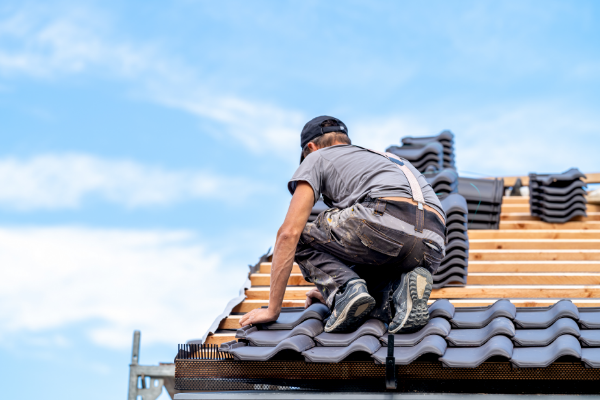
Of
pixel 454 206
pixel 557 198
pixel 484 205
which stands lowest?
pixel 454 206

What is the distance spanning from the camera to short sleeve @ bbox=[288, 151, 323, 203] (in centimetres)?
355

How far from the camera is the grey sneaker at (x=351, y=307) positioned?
133 inches

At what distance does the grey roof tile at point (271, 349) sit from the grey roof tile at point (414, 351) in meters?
0.37

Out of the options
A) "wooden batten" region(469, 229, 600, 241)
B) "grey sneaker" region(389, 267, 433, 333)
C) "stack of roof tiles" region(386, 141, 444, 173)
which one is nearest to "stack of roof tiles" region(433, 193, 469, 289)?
"wooden batten" region(469, 229, 600, 241)

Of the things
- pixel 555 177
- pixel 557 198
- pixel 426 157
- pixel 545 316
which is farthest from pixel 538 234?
pixel 545 316

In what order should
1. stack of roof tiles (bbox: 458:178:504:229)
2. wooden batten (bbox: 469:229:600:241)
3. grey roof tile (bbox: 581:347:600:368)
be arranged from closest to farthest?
grey roof tile (bbox: 581:347:600:368) < wooden batten (bbox: 469:229:600:241) < stack of roof tiles (bbox: 458:178:504:229)

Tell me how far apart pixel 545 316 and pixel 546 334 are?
29cm

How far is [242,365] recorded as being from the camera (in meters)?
3.37

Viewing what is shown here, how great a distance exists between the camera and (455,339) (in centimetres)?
332

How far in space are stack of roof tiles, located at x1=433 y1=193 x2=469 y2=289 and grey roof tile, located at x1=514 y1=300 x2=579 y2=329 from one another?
68.9 inches

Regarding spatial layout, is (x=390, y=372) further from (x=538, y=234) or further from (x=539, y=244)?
(x=538, y=234)

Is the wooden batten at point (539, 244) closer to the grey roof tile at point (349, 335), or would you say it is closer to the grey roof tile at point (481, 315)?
the grey roof tile at point (481, 315)

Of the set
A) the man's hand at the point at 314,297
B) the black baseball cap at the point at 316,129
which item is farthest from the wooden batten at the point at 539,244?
the black baseball cap at the point at 316,129

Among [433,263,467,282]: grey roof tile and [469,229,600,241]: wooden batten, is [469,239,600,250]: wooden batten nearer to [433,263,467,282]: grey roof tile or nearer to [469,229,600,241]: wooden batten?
[469,229,600,241]: wooden batten
